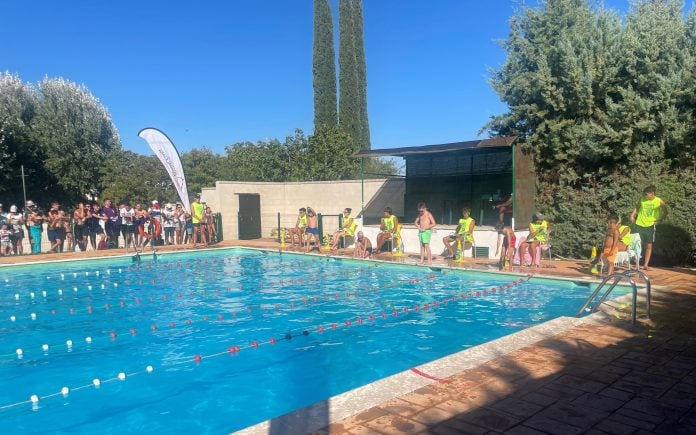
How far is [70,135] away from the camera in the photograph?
87.6 ft

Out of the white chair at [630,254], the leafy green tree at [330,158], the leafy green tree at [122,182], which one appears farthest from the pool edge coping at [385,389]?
the leafy green tree at [122,182]

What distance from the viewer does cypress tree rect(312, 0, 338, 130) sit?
105 feet

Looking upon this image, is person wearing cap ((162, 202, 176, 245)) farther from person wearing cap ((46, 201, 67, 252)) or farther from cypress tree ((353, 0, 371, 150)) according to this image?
cypress tree ((353, 0, 371, 150))

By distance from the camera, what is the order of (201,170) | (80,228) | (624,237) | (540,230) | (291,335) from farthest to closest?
1. (201,170)
2. (80,228)
3. (540,230)
4. (624,237)
5. (291,335)

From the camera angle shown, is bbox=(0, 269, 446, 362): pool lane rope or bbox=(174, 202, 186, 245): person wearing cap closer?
bbox=(0, 269, 446, 362): pool lane rope

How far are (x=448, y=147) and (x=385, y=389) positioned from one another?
10745 millimetres

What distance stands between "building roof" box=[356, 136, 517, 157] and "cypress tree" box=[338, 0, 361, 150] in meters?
17.3

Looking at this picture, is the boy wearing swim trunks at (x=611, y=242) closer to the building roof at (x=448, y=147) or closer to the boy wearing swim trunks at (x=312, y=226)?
the building roof at (x=448, y=147)

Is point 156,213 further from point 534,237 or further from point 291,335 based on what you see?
point 534,237

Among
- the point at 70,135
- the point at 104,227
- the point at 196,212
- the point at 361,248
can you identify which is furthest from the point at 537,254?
the point at 70,135

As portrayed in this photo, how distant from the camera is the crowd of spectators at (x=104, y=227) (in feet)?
51.2

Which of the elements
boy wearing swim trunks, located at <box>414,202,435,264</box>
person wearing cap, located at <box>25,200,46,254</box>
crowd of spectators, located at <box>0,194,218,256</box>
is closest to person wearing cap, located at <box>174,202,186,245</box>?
crowd of spectators, located at <box>0,194,218,256</box>

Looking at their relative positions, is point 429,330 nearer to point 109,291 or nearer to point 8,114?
point 109,291

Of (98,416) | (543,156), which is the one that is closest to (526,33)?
(543,156)
